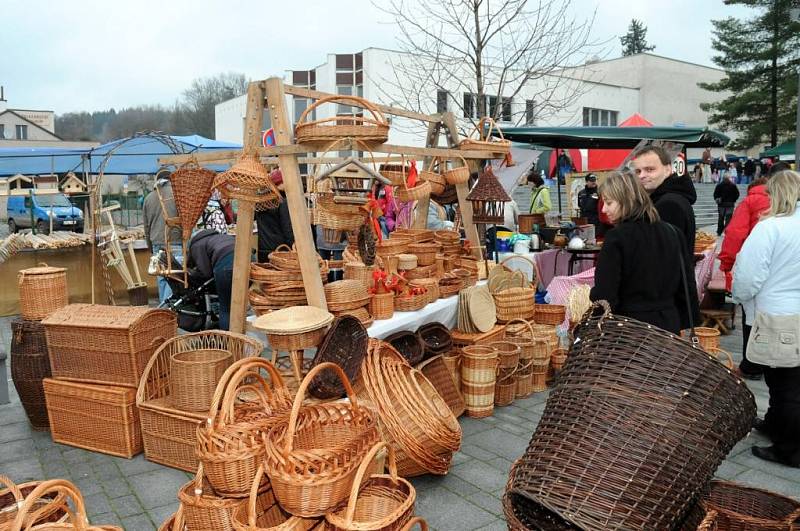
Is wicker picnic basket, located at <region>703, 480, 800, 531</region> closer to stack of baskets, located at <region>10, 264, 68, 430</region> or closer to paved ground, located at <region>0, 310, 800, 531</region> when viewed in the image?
paved ground, located at <region>0, 310, 800, 531</region>

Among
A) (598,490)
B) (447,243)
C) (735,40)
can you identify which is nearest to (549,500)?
(598,490)

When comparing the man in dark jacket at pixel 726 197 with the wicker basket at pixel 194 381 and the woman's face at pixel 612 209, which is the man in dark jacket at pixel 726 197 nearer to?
the woman's face at pixel 612 209

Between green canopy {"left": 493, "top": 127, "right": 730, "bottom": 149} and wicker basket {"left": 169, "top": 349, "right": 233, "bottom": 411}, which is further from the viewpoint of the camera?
green canopy {"left": 493, "top": 127, "right": 730, "bottom": 149}

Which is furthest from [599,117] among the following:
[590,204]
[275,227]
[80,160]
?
[275,227]

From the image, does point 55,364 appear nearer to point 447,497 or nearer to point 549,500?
point 447,497

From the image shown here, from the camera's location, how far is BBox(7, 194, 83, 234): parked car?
64.3 feet

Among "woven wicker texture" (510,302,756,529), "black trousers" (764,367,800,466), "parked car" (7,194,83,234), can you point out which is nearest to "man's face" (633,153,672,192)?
"black trousers" (764,367,800,466)

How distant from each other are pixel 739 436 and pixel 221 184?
3.12m

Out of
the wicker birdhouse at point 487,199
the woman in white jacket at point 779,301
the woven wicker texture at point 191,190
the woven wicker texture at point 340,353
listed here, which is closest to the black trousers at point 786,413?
the woman in white jacket at point 779,301

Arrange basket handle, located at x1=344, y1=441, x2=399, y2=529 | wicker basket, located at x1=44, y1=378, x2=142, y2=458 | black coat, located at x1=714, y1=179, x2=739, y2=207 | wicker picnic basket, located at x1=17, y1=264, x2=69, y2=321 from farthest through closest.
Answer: black coat, located at x1=714, y1=179, x2=739, y2=207
wicker picnic basket, located at x1=17, y1=264, x2=69, y2=321
wicker basket, located at x1=44, y1=378, x2=142, y2=458
basket handle, located at x1=344, y1=441, x2=399, y2=529

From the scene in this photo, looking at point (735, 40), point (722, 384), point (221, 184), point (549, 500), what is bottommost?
point (549, 500)

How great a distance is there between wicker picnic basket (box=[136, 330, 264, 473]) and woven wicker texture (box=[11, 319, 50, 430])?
964 mm

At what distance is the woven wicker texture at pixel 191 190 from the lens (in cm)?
425

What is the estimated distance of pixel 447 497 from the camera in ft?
11.2
